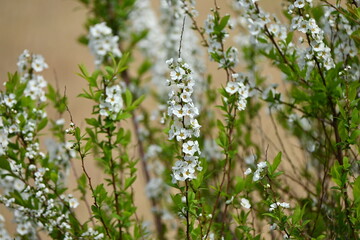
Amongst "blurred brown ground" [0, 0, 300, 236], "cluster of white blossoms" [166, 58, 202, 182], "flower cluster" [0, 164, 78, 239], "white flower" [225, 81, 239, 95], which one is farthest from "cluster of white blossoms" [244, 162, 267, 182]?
"blurred brown ground" [0, 0, 300, 236]

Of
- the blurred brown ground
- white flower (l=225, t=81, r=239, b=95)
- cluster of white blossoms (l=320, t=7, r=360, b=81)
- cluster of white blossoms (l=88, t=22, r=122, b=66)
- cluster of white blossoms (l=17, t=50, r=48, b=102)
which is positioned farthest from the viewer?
the blurred brown ground

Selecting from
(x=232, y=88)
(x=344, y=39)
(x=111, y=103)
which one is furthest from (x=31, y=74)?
(x=344, y=39)

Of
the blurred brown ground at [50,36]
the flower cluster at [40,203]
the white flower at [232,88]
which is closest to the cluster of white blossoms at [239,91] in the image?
the white flower at [232,88]

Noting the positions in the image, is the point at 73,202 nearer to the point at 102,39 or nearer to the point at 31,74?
the point at 31,74

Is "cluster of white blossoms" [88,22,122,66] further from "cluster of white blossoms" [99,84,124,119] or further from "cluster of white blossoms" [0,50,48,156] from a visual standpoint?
"cluster of white blossoms" [99,84,124,119]

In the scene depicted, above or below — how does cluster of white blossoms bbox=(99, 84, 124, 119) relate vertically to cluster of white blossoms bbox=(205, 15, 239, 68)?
below

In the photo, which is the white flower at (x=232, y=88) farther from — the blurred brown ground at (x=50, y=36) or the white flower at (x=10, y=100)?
the blurred brown ground at (x=50, y=36)

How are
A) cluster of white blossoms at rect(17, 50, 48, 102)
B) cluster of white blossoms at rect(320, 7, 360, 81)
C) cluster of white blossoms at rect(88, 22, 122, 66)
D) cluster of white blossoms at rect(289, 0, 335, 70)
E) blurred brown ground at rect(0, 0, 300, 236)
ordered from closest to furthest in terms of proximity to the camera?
cluster of white blossoms at rect(289, 0, 335, 70)
cluster of white blossoms at rect(320, 7, 360, 81)
cluster of white blossoms at rect(17, 50, 48, 102)
cluster of white blossoms at rect(88, 22, 122, 66)
blurred brown ground at rect(0, 0, 300, 236)
